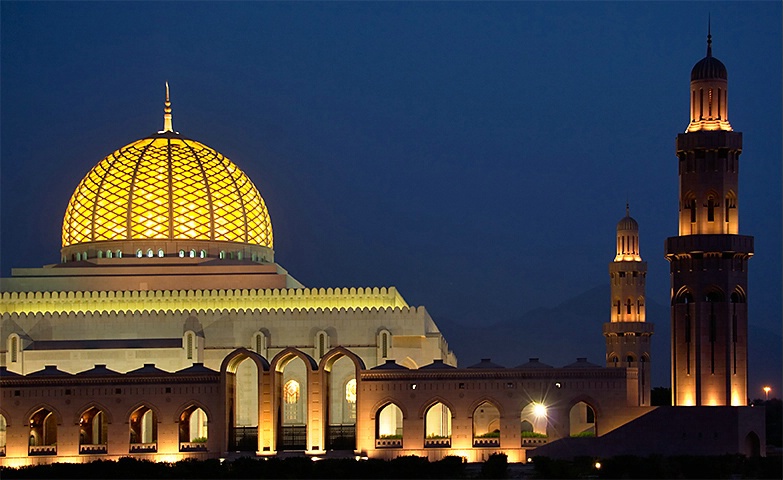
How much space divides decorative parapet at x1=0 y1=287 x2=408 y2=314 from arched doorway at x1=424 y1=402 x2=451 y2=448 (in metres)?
3.56

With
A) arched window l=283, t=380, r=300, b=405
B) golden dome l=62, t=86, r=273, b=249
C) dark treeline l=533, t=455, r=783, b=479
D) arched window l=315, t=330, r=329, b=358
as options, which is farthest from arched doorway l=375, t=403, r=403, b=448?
golden dome l=62, t=86, r=273, b=249

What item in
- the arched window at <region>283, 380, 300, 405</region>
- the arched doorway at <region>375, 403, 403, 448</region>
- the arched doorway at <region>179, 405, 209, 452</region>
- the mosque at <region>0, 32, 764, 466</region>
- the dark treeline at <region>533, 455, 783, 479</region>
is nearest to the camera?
the dark treeline at <region>533, 455, 783, 479</region>

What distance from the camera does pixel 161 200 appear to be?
164 ft

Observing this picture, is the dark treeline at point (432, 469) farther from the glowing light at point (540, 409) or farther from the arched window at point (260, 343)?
the arched window at point (260, 343)

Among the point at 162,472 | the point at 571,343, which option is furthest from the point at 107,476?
the point at 571,343

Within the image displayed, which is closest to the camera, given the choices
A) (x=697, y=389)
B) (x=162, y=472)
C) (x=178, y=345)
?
(x=162, y=472)

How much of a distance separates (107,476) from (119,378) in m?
4.64

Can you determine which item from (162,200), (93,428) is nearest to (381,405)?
(93,428)

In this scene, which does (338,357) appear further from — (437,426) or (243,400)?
(437,426)

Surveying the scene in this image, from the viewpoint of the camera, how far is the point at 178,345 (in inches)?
1774

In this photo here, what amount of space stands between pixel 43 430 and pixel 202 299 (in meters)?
7.31

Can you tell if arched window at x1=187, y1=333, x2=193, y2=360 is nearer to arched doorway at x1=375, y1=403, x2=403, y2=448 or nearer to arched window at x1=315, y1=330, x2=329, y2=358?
arched window at x1=315, y1=330, x2=329, y2=358

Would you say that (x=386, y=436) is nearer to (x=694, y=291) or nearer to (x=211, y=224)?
(x=694, y=291)

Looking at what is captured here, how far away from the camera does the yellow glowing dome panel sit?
5019 centimetres
